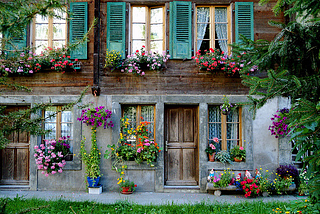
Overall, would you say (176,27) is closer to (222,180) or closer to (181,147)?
(181,147)

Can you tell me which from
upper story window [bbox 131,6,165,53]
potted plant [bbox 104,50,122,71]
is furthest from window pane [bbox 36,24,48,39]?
upper story window [bbox 131,6,165,53]

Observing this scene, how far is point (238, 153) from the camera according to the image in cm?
688

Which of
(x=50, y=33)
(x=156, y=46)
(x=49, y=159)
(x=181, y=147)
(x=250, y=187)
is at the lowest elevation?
(x=250, y=187)

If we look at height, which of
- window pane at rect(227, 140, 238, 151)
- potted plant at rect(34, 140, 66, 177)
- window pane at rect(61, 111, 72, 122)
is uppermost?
window pane at rect(61, 111, 72, 122)

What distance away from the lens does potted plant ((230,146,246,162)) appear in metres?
6.89

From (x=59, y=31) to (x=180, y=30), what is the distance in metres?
3.27

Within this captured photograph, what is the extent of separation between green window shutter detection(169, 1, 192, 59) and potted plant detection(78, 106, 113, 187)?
2.35 meters

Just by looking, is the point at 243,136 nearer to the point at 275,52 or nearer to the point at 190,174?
the point at 190,174

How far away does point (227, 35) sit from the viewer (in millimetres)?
7305

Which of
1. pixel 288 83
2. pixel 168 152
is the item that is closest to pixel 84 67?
pixel 168 152

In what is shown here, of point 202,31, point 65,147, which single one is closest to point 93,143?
point 65,147

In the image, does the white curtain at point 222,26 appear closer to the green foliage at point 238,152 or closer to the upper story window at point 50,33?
the green foliage at point 238,152

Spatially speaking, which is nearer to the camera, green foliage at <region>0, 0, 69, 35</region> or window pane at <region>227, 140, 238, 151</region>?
green foliage at <region>0, 0, 69, 35</region>

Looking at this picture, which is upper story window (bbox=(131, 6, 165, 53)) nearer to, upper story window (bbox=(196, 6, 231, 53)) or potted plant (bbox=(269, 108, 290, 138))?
upper story window (bbox=(196, 6, 231, 53))
